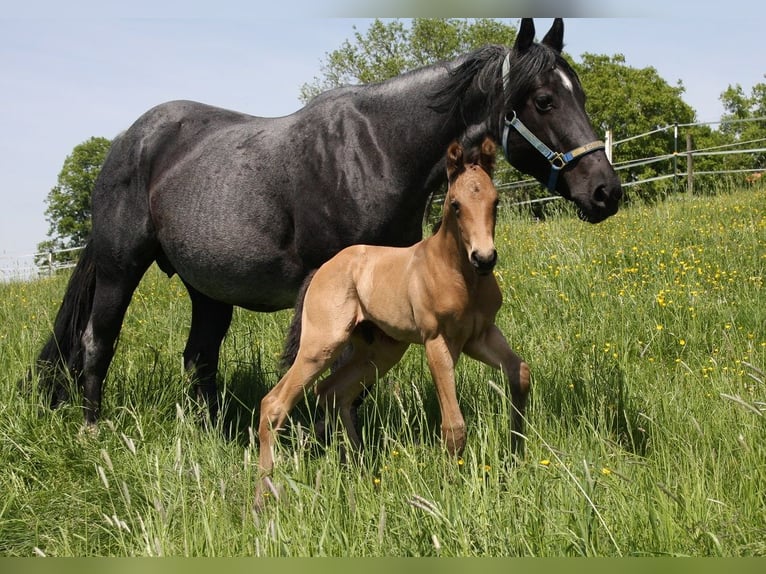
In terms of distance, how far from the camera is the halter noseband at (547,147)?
13.0ft

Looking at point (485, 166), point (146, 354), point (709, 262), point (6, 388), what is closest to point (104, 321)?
point (6, 388)

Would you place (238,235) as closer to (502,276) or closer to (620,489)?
(620,489)

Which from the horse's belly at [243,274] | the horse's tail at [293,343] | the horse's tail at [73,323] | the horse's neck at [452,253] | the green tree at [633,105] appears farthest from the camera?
the green tree at [633,105]

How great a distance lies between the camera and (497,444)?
3.25 m

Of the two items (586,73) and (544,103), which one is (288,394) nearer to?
(544,103)

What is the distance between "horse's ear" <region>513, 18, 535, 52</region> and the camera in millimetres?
4016

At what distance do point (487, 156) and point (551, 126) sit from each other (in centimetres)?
62

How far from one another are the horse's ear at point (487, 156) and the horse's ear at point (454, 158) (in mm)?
112

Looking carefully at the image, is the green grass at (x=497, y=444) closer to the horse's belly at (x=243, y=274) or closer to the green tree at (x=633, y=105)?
the horse's belly at (x=243, y=274)

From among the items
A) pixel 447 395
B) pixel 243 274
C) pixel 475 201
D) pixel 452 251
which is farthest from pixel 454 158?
pixel 243 274

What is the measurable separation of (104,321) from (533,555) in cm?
413

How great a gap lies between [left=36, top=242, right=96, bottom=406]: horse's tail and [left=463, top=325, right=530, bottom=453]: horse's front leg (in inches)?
133

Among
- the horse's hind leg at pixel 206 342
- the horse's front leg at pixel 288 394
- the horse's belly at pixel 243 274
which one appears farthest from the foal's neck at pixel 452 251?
the horse's hind leg at pixel 206 342

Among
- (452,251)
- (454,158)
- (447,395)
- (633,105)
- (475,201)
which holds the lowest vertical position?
(447,395)
